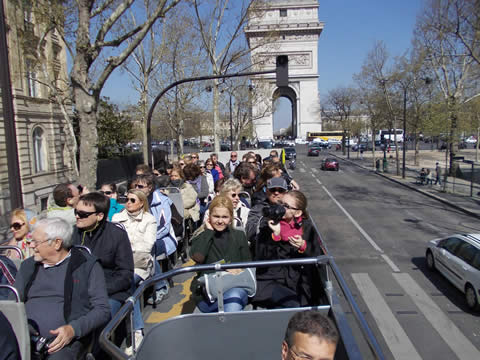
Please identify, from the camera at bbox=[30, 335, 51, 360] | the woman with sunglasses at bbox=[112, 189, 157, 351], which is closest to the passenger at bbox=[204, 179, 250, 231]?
the woman with sunglasses at bbox=[112, 189, 157, 351]

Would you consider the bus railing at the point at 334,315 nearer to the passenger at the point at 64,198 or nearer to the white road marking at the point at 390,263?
the passenger at the point at 64,198

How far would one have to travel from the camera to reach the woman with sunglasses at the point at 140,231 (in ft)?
15.3

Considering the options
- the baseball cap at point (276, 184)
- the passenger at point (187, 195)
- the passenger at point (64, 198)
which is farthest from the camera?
the passenger at point (187, 195)

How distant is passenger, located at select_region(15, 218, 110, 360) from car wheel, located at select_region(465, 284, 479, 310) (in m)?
7.28

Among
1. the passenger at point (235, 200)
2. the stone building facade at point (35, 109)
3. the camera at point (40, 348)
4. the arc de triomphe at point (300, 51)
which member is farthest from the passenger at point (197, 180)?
the arc de triomphe at point (300, 51)

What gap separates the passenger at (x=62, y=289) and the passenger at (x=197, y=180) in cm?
515

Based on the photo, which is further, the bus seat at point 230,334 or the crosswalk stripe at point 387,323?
the crosswalk stripe at point 387,323

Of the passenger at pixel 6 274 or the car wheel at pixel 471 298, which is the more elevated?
the passenger at pixel 6 274

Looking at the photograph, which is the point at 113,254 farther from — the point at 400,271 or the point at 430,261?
the point at 430,261

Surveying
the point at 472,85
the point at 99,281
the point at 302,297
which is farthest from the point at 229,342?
the point at 472,85

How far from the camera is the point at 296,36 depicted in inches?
2842

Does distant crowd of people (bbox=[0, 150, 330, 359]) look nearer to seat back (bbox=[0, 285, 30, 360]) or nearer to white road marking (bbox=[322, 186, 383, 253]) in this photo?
seat back (bbox=[0, 285, 30, 360])

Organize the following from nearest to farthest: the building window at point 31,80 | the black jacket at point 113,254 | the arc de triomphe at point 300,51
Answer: the black jacket at point 113,254 → the building window at point 31,80 → the arc de triomphe at point 300,51

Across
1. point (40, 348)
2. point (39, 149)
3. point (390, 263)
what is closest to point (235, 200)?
point (40, 348)
